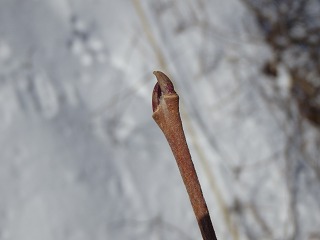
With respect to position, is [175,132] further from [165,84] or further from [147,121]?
[147,121]

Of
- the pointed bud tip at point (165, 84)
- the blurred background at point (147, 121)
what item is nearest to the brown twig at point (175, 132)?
the pointed bud tip at point (165, 84)

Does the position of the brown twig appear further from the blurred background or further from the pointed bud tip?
the blurred background

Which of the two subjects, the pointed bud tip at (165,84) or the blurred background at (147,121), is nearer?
the pointed bud tip at (165,84)

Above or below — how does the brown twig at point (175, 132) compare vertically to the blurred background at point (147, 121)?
below

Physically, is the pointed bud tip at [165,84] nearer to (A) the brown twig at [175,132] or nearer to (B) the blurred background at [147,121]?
(A) the brown twig at [175,132]

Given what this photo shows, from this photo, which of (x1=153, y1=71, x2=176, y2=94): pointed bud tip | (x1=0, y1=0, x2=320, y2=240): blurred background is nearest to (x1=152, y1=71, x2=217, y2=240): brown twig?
(x1=153, y1=71, x2=176, y2=94): pointed bud tip

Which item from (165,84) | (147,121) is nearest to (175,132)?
(165,84)
